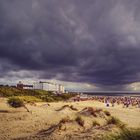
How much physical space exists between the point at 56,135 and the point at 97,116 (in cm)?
803

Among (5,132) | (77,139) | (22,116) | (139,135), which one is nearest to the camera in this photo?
(139,135)

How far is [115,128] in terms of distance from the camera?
14.2 meters

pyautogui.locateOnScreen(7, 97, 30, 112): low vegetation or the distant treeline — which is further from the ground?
the distant treeline

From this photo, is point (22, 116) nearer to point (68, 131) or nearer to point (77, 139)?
point (68, 131)

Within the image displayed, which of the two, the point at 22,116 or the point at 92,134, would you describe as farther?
the point at 22,116

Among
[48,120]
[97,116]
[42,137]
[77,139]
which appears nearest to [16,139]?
[42,137]

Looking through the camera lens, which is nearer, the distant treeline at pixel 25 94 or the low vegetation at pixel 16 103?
the low vegetation at pixel 16 103

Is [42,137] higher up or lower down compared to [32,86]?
lower down

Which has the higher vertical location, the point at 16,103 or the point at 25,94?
the point at 25,94

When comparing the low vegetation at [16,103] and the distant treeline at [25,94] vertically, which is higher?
the distant treeline at [25,94]

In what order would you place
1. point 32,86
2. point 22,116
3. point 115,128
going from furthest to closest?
point 32,86, point 22,116, point 115,128

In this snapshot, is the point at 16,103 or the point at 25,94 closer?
the point at 16,103

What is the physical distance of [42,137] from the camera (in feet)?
47.9

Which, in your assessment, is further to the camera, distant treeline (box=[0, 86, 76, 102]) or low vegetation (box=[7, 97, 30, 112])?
distant treeline (box=[0, 86, 76, 102])
